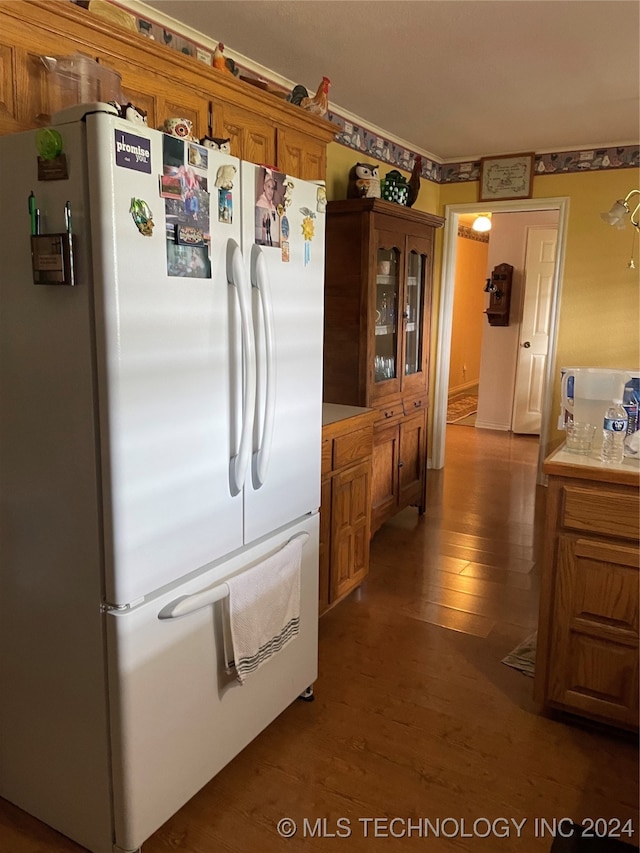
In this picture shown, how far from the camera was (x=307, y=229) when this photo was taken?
6.77 ft

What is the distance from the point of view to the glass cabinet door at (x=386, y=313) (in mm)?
3602

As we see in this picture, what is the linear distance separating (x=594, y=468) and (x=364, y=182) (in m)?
2.16

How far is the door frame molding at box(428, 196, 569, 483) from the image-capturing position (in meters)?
4.79

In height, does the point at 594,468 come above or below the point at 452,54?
below

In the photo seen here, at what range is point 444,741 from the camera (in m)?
2.19

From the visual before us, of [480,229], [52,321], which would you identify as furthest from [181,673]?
[480,229]

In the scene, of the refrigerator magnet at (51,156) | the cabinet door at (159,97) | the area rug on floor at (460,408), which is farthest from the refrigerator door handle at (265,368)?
the area rug on floor at (460,408)

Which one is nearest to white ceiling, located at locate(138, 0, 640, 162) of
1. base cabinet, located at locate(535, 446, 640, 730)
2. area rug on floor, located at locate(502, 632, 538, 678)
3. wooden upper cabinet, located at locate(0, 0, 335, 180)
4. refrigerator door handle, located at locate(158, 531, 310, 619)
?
wooden upper cabinet, located at locate(0, 0, 335, 180)

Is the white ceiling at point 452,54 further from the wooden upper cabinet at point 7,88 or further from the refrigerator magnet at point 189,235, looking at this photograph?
the refrigerator magnet at point 189,235

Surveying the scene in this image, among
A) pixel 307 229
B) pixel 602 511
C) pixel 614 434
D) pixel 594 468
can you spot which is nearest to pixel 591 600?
pixel 602 511

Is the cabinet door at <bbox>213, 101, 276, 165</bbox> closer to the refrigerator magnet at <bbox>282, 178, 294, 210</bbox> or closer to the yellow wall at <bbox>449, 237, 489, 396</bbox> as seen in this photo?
the refrigerator magnet at <bbox>282, 178, 294, 210</bbox>

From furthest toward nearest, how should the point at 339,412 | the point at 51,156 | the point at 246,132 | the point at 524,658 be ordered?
the point at 339,412
the point at 524,658
the point at 246,132
the point at 51,156

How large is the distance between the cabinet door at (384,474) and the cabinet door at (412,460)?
0.08 meters

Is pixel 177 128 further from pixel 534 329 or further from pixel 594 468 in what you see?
pixel 534 329
